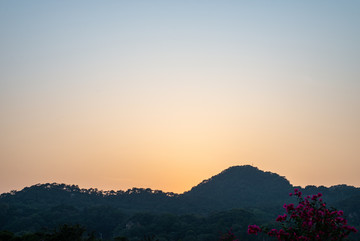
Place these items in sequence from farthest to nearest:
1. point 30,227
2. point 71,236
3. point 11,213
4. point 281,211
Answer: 1. point 281,211
2. point 11,213
3. point 30,227
4. point 71,236

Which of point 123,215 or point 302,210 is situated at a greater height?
point 123,215

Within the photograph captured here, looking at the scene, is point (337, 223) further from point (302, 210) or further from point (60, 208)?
point (60, 208)

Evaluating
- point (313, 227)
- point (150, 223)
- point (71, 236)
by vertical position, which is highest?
point (150, 223)

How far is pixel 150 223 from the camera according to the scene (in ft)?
451

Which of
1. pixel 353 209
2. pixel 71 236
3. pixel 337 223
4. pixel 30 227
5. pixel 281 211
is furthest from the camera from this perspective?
pixel 281 211

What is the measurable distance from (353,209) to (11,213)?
123058 millimetres

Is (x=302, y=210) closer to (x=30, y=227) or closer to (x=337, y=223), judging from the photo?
(x=337, y=223)

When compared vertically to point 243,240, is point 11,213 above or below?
above

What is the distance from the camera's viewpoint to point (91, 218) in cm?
15588

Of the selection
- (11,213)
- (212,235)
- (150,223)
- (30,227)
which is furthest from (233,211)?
(11,213)

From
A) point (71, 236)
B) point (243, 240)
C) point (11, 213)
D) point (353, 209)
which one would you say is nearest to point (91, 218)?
point (11, 213)

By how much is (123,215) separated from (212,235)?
52.9m

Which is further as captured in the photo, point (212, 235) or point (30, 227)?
point (30, 227)

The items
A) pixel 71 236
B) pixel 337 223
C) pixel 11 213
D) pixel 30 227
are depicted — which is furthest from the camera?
pixel 11 213
